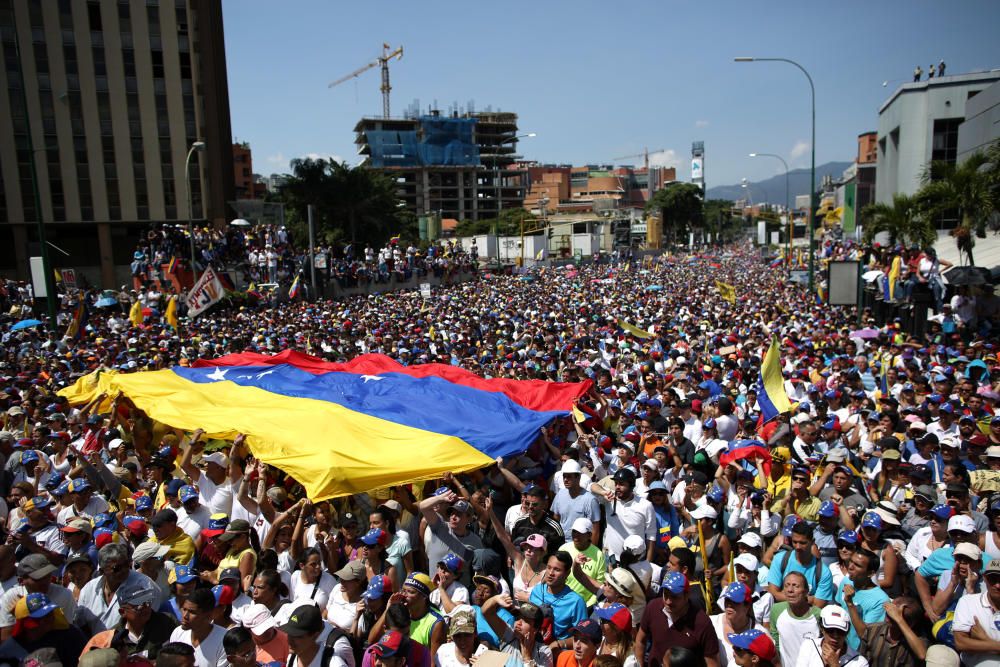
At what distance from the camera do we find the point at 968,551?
4.46 metres

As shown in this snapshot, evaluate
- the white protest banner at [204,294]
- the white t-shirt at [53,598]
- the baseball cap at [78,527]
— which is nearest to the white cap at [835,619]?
the white t-shirt at [53,598]

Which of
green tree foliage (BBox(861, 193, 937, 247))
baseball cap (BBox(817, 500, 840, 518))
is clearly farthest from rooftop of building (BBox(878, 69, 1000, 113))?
baseball cap (BBox(817, 500, 840, 518))

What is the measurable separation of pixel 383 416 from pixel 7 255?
49.3 meters

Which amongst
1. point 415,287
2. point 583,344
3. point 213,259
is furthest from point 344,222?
point 583,344

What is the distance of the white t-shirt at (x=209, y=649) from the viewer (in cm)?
436

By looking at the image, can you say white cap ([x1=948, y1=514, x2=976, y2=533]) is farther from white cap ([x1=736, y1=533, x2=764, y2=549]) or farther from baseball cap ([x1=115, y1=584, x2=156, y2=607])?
baseball cap ([x1=115, y1=584, x2=156, y2=607])

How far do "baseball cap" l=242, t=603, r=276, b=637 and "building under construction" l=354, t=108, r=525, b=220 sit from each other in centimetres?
11842

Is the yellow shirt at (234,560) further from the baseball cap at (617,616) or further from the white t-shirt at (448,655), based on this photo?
the baseball cap at (617,616)

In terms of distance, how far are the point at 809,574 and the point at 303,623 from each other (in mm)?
3404

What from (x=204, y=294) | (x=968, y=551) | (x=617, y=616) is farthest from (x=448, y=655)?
(x=204, y=294)

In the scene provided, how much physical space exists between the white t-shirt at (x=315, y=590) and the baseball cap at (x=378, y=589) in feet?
1.72

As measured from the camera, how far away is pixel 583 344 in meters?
16.2

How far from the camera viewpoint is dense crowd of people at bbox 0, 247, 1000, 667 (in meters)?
4.27

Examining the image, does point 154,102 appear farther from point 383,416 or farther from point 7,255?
point 383,416
